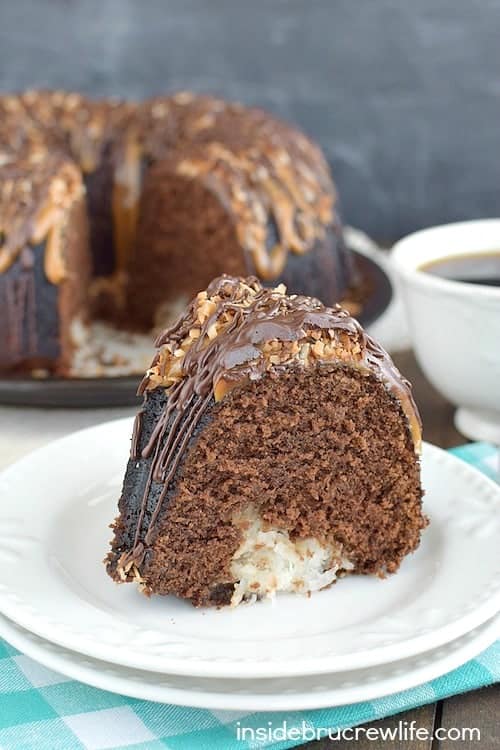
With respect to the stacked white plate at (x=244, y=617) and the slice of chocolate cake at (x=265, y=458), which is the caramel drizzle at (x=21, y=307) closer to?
the stacked white plate at (x=244, y=617)

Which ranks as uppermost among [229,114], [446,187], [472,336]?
[229,114]

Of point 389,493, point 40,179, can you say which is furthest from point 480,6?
point 389,493

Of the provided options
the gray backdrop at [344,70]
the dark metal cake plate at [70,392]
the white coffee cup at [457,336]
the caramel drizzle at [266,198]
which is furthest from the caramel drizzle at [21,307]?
the gray backdrop at [344,70]

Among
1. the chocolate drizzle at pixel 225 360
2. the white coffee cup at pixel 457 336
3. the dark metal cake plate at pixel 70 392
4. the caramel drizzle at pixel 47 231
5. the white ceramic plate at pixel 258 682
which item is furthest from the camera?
the caramel drizzle at pixel 47 231

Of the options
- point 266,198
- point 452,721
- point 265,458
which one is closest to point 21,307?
point 266,198

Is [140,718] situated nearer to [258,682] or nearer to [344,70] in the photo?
[258,682]

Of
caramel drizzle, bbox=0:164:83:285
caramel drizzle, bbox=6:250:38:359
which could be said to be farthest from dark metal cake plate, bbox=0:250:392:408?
caramel drizzle, bbox=0:164:83:285

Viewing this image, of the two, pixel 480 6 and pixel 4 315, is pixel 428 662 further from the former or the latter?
pixel 480 6
